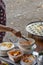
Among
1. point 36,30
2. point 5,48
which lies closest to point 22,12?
point 36,30

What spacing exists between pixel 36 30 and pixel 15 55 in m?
0.50

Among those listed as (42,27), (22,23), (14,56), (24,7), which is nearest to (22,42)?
(14,56)

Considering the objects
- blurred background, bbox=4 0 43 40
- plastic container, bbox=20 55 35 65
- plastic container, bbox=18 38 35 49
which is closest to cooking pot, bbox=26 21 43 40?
plastic container, bbox=18 38 35 49

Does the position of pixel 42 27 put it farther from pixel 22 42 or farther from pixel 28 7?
pixel 28 7

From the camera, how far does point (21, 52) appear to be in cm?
156

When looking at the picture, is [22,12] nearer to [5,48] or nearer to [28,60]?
[5,48]

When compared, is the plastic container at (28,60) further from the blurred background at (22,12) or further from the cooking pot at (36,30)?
the blurred background at (22,12)

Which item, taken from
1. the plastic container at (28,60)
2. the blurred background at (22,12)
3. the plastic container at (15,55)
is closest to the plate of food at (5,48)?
the plastic container at (15,55)

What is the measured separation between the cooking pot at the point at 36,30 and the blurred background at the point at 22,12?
1272mm

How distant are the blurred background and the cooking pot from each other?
1.27m

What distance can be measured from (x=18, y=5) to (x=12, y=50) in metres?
2.99

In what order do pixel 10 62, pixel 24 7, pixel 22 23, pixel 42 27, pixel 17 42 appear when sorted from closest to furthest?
1. pixel 10 62
2. pixel 17 42
3. pixel 42 27
4. pixel 22 23
5. pixel 24 7

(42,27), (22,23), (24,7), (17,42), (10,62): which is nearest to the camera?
(10,62)

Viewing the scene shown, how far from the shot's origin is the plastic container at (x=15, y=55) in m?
Result: 1.47
